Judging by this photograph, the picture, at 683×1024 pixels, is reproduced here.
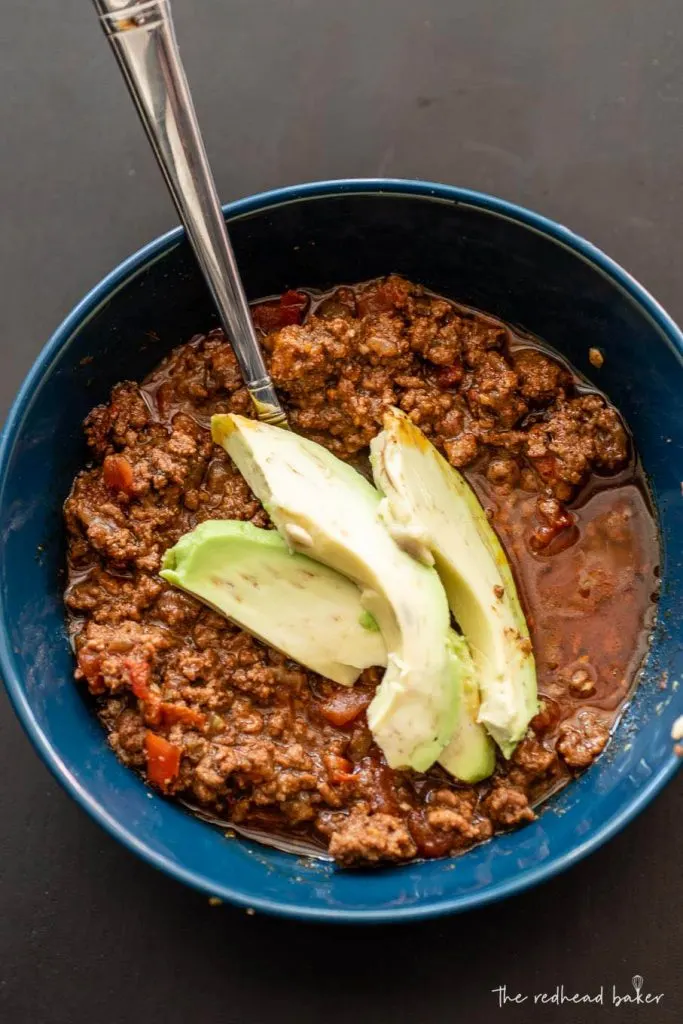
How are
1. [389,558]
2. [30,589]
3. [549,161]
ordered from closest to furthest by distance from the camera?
1. [389,558]
2. [30,589]
3. [549,161]

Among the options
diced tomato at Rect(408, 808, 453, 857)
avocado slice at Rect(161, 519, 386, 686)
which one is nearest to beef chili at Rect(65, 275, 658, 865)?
diced tomato at Rect(408, 808, 453, 857)

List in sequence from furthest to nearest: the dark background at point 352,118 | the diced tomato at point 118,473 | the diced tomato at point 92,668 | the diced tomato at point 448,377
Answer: the dark background at point 352,118 → the diced tomato at point 448,377 → the diced tomato at point 118,473 → the diced tomato at point 92,668

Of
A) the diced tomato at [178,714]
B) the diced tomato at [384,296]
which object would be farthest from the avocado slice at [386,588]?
the diced tomato at [384,296]

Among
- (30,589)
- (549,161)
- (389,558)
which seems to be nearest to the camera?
(389,558)

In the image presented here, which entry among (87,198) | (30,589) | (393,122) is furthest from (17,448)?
(393,122)

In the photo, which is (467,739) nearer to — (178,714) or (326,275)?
(178,714)

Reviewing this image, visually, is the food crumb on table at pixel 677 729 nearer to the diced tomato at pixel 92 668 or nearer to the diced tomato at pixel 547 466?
the diced tomato at pixel 547 466

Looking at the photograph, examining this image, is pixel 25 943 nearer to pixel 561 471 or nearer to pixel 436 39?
pixel 561 471

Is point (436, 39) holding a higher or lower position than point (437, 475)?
higher
